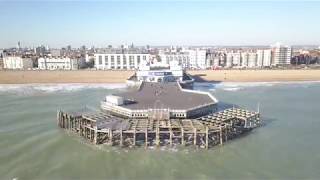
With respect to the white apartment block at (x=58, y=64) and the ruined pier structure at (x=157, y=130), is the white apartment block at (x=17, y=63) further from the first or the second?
the ruined pier structure at (x=157, y=130)

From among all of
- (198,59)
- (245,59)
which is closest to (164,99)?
(198,59)

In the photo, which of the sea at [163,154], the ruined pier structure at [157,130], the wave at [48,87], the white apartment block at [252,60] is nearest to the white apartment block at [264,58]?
the white apartment block at [252,60]

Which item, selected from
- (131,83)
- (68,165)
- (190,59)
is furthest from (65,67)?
(68,165)

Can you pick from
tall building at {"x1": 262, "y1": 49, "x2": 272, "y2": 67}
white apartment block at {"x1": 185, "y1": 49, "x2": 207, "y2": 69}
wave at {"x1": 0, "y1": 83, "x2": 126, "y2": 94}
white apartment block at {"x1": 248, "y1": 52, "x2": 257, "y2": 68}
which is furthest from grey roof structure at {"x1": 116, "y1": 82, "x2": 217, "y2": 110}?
tall building at {"x1": 262, "y1": 49, "x2": 272, "y2": 67}

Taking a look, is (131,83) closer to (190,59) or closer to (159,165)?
(159,165)

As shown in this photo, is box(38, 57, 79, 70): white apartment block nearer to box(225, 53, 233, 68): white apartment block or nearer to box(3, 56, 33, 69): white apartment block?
box(3, 56, 33, 69): white apartment block
